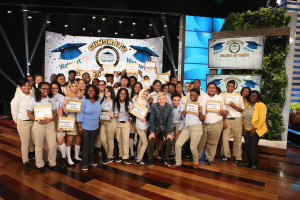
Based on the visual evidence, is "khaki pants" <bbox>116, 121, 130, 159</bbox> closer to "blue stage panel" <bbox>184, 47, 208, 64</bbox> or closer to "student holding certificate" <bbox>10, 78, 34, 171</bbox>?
"student holding certificate" <bbox>10, 78, 34, 171</bbox>

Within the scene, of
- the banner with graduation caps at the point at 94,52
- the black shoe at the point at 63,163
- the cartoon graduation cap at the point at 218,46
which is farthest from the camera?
the banner with graduation caps at the point at 94,52

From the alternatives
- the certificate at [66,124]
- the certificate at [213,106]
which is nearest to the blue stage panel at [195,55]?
the certificate at [213,106]

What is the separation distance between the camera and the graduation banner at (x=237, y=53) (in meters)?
4.88

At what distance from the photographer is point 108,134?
12.4 feet

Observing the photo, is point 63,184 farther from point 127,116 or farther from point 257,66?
point 257,66

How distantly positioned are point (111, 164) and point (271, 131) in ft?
12.8

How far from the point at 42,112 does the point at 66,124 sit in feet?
1.41

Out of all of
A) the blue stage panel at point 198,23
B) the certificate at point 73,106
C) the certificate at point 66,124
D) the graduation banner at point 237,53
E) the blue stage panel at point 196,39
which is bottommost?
the certificate at point 66,124

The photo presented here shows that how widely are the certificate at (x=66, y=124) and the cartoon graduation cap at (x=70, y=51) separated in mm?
4876

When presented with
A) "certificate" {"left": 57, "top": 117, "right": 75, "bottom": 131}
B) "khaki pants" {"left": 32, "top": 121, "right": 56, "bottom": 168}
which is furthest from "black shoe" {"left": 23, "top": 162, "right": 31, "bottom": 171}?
"certificate" {"left": 57, "top": 117, "right": 75, "bottom": 131}

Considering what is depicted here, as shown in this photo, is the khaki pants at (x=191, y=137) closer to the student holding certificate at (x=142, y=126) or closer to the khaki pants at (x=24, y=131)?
the student holding certificate at (x=142, y=126)

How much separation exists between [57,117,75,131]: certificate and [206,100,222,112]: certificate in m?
2.45

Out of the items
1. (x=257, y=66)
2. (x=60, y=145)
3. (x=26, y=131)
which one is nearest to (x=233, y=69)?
(x=257, y=66)

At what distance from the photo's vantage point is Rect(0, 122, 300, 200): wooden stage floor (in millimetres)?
2693
